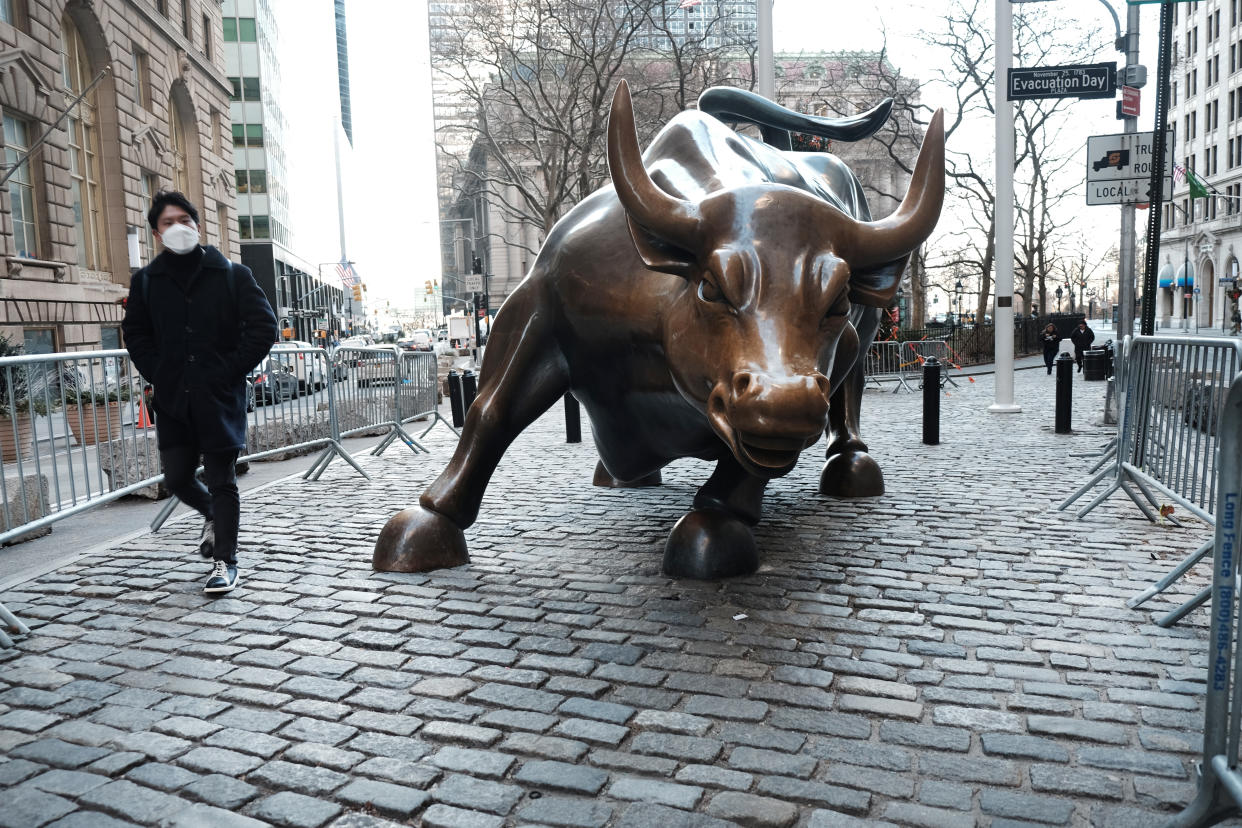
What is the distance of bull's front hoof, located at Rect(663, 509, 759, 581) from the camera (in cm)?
439

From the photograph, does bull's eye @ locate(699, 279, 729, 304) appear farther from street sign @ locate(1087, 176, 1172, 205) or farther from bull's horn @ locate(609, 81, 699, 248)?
street sign @ locate(1087, 176, 1172, 205)

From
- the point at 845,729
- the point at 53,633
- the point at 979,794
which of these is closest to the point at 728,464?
the point at 845,729

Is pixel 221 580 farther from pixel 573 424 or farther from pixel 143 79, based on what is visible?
pixel 143 79

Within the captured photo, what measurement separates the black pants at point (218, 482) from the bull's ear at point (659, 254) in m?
2.34

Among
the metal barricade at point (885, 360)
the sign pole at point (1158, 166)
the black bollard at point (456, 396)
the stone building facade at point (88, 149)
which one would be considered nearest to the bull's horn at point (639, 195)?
the sign pole at point (1158, 166)

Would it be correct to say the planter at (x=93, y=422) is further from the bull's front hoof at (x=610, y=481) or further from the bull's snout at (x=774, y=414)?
the bull's snout at (x=774, y=414)

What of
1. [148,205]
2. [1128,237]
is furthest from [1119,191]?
[148,205]

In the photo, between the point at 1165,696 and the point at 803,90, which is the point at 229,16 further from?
the point at 1165,696

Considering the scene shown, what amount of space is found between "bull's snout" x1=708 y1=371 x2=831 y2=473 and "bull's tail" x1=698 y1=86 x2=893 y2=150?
3.67 metres

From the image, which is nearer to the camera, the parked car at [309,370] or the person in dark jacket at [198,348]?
the person in dark jacket at [198,348]

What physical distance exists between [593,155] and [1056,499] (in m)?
26.5

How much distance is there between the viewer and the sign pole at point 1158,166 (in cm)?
877

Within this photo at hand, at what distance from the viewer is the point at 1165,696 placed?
118 inches

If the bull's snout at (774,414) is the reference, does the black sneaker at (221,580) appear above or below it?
below
